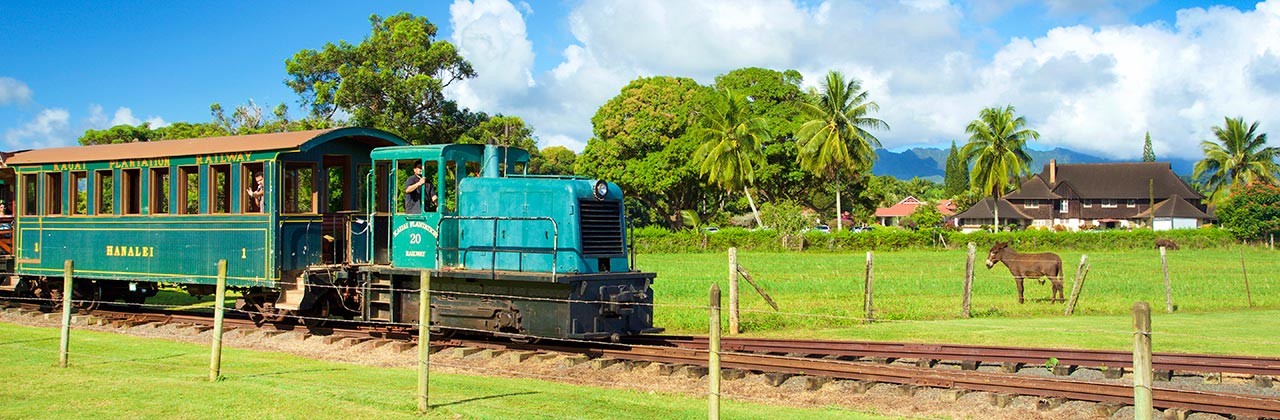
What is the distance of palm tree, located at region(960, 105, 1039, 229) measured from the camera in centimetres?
6469

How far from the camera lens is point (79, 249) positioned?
58.5ft

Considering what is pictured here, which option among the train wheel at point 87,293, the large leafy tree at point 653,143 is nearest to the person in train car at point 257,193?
the train wheel at point 87,293

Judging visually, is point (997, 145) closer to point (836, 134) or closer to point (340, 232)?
point (836, 134)

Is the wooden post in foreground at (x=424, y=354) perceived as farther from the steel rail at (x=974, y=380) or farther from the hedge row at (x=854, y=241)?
the hedge row at (x=854, y=241)

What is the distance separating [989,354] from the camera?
12.2 metres

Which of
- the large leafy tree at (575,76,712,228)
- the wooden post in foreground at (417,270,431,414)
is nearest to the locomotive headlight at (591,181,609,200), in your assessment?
the wooden post in foreground at (417,270,431,414)

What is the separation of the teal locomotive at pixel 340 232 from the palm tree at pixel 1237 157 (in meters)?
73.3

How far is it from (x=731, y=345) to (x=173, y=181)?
9.37 metres

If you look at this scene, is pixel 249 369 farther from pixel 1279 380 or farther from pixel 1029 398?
pixel 1279 380

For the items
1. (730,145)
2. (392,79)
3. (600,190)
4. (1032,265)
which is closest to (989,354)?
(600,190)

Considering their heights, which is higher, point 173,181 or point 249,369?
point 173,181

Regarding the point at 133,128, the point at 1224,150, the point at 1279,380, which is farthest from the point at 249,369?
the point at 1224,150

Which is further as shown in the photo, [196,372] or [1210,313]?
[1210,313]

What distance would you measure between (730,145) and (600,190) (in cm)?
4132
